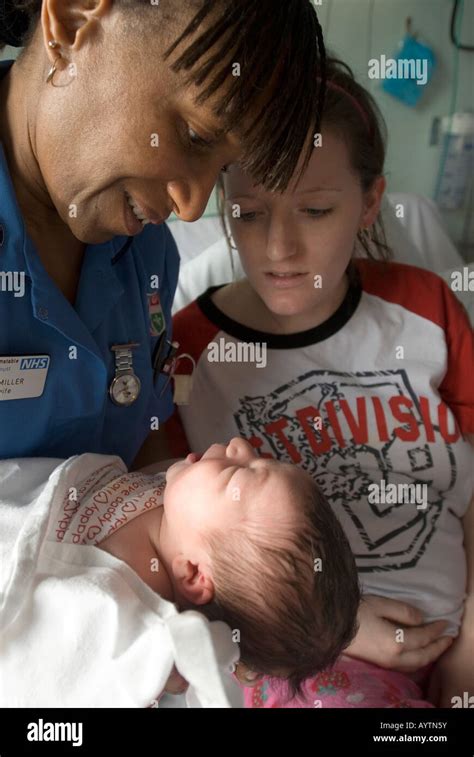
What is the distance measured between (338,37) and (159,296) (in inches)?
32.3

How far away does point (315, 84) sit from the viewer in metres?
0.85

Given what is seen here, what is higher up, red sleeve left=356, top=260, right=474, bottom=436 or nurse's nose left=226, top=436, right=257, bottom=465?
red sleeve left=356, top=260, right=474, bottom=436

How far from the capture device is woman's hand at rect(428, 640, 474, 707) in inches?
47.3

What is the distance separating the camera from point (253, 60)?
2.51ft

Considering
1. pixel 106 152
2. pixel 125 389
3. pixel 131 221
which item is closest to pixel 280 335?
pixel 125 389

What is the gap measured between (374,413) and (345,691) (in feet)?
1.52

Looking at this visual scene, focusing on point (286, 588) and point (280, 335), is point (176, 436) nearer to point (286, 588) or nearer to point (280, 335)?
point (280, 335)

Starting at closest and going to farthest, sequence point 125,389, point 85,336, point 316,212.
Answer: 1. point 85,336
2. point 125,389
3. point 316,212

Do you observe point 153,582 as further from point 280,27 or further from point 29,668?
point 280,27

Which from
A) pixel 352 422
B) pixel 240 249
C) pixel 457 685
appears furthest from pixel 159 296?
pixel 457 685

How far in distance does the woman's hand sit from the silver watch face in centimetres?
67

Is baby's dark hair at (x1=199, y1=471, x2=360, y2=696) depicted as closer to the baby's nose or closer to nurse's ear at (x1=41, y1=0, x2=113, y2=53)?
the baby's nose

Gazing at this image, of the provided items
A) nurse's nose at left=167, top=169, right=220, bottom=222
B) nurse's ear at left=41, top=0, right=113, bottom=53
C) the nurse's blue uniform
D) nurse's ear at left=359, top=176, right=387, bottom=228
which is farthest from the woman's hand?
nurse's ear at left=41, top=0, right=113, bottom=53

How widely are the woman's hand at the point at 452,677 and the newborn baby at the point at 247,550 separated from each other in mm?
342
